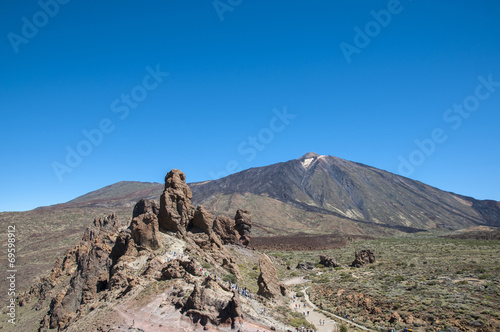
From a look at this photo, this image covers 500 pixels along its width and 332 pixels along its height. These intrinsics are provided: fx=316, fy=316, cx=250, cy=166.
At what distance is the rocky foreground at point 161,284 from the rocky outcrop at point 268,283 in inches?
→ 3.4

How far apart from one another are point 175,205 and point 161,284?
46.3 feet

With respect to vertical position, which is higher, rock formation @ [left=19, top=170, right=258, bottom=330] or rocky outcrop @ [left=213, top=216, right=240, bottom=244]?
rocky outcrop @ [left=213, top=216, right=240, bottom=244]

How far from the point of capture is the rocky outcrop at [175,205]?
33812mm

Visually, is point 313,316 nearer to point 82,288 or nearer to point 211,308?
point 211,308

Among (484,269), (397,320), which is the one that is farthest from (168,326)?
(484,269)

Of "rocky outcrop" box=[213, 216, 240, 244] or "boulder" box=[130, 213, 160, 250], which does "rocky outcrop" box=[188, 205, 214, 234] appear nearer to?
"boulder" box=[130, 213, 160, 250]

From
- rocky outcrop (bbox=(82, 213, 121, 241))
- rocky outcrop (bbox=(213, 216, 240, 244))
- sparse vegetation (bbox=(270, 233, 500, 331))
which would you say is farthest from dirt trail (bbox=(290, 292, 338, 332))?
rocky outcrop (bbox=(82, 213, 121, 241))

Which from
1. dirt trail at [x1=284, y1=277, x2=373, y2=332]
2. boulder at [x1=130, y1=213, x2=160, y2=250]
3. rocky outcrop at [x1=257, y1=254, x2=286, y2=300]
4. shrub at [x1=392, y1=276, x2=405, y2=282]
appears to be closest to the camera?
dirt trail at [x1=284, y1=277, x2=373, y2=332]

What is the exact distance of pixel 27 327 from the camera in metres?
29.2

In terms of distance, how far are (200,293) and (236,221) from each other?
3825 centimetres

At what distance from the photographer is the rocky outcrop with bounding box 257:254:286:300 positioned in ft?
93.0

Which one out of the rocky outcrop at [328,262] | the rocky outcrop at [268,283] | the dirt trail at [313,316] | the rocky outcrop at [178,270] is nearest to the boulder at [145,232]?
the rocky outcrop at [178,270]

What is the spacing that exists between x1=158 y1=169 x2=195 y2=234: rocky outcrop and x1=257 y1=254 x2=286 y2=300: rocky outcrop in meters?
9.99

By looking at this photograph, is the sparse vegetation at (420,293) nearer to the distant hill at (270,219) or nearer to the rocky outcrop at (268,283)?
the rocky outcrop at (268,283)
